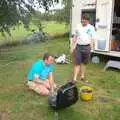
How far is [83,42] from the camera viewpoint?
6.18 m

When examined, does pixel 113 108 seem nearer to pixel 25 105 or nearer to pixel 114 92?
pixel 114 92

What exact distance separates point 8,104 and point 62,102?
1138 millimetres

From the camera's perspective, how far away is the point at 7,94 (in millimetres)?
5414

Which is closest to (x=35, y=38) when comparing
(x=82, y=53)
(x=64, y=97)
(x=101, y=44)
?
(x=101, y=44)

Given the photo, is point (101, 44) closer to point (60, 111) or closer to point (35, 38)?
point (60, 111)

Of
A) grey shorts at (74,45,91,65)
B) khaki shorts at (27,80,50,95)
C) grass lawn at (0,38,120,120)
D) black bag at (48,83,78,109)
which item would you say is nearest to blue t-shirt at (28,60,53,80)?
khaki shorts at (27,80,50,95)

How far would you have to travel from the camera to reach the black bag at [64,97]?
13.9 ft

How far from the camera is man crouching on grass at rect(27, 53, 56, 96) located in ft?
16.9

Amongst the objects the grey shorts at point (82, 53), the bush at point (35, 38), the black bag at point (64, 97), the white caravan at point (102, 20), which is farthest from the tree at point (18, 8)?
the bush at point (35, 38)

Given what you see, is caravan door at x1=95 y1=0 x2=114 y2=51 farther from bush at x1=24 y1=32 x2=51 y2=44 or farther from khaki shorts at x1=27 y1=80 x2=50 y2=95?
bush at x1=24 y1=32 x2=51 y2=44

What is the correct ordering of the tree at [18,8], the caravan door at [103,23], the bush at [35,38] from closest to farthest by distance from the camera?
the tree at [18,8]
the caravan door at [103,23]
the bush at [35,38]

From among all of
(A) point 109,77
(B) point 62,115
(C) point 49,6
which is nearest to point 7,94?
(B) point 62,115

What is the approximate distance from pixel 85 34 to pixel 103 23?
2127 mm

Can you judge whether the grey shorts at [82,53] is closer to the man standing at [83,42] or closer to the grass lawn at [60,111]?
the man standing at [83,42]
